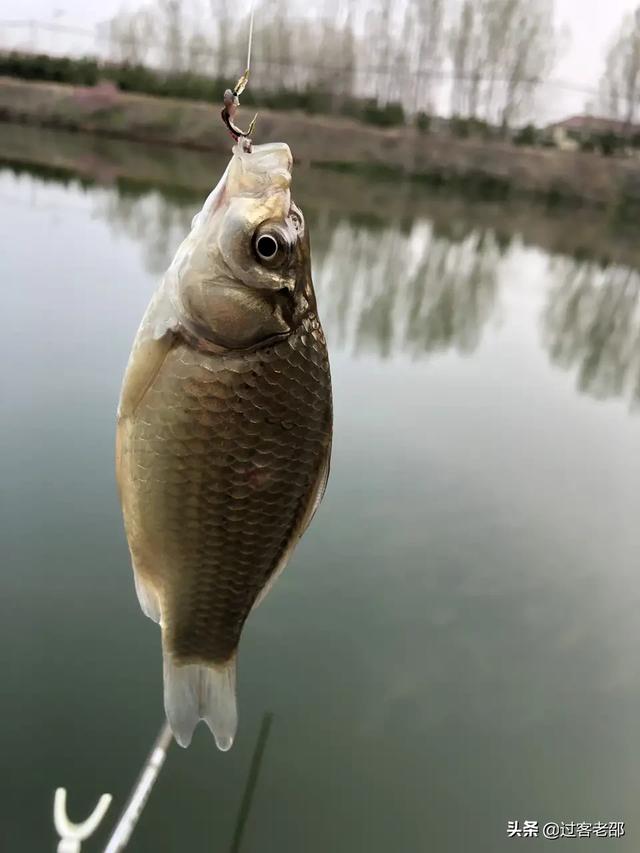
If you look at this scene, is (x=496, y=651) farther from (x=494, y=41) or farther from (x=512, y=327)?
(x=494, y=41)

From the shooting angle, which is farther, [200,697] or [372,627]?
[372,627]

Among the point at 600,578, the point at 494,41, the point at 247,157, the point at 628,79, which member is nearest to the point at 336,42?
the point at 494,41

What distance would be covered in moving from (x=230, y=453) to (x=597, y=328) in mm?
9033

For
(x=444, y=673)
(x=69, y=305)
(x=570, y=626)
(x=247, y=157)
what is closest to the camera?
(x=247, y=157)

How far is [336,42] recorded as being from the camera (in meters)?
30.3

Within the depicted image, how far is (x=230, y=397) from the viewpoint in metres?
1.04

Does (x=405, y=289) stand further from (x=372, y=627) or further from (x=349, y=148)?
(x=349, y=148)

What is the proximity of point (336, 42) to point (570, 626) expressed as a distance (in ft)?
105

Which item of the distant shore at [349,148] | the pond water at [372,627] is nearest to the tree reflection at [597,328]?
the pond water at [372,627]

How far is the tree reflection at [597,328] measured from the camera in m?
7.17

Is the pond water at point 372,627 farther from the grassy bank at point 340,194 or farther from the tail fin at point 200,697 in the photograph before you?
the grassy bank at point 340,194

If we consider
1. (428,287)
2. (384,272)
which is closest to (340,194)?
(384,272)

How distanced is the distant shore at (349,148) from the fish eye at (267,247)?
853 inches

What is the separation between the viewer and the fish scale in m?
1.05
